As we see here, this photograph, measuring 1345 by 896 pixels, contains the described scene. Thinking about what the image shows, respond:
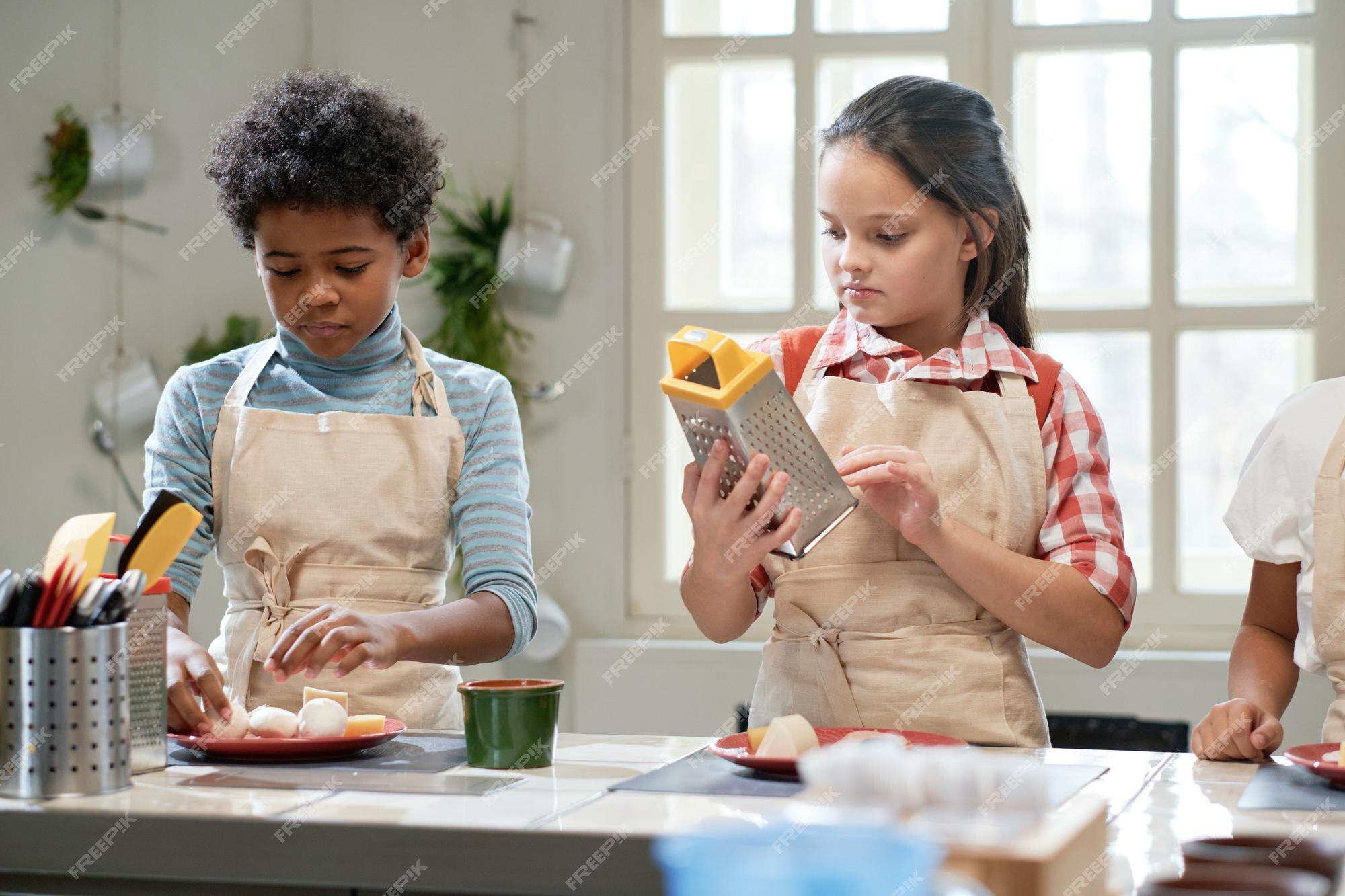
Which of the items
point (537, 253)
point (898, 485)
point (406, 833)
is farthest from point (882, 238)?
point (537, 253)

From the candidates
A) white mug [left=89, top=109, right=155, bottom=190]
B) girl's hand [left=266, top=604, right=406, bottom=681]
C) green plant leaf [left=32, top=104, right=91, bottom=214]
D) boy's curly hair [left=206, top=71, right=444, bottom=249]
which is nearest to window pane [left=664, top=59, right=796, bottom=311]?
white mug [left=89, top=109, right=155, bottom=190]

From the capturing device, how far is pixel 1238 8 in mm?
3205

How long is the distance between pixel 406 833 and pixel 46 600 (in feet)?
1.29

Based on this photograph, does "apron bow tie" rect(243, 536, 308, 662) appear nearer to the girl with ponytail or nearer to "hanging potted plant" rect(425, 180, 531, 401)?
the girl with ponytail

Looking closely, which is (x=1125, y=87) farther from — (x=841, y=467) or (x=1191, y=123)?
(x=841, y=467)

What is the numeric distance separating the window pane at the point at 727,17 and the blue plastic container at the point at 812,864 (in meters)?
2.97

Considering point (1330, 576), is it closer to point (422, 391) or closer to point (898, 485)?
point (898, 485)

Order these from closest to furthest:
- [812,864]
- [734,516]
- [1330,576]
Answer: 1. [812,864]
2. [734,516]
3. [1330,576]

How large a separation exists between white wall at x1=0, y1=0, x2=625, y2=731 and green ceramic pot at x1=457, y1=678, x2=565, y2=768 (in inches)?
83.0

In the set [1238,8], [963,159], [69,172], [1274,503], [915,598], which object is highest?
[1238,8]

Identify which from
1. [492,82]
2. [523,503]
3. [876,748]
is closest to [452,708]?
[523,503]

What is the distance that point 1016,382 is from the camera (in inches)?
63.9

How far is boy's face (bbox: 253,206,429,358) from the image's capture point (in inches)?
65.1

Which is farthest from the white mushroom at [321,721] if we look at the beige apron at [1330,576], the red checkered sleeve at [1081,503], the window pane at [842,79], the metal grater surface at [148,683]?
the window pane at [842,79]
